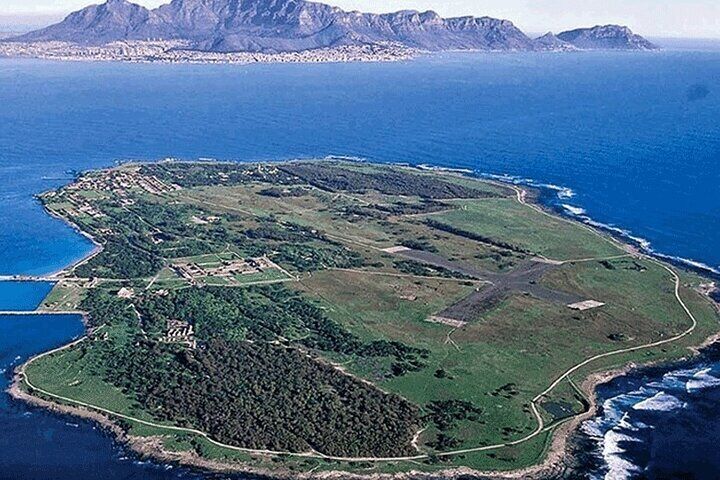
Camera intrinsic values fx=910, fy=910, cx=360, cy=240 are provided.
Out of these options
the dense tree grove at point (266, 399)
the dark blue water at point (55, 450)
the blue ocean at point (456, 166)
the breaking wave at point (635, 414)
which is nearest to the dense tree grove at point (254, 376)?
the dense tree grove at point (266, 399)

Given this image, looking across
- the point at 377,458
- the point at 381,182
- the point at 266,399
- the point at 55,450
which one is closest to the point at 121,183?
the point at 381,182

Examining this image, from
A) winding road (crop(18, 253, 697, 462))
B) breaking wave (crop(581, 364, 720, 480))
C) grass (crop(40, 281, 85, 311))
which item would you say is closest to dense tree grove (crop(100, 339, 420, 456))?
winding road (crop(18, 253, 697, 462))

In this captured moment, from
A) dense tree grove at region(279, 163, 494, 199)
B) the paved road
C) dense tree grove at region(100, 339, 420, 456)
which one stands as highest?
dense tree grove at region(279, 163, 494, 199)

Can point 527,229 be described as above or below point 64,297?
above

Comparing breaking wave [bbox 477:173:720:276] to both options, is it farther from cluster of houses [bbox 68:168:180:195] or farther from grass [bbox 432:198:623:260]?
cluster of houses [bbox 68:168:180:195]

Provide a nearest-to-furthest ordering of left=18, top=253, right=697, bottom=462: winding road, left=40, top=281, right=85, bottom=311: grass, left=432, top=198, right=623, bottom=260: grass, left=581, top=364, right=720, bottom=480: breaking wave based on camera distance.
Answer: left=18, top=253, right=697, bottom=462: winding road < left=581, top=364, right=720, bottom=480: breaking wave < left=40, top=281, right=85, bottom=311: grass < left=432, top=198, right=623, bottom=260: grass

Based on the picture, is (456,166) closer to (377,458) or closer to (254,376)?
(254,376)

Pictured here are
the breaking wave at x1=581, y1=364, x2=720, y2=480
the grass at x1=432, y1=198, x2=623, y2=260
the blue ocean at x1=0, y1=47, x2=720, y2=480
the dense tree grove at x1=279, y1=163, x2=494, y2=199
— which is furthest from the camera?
the dense tree grove at x1=279, y1=163, x2=494, y2=199

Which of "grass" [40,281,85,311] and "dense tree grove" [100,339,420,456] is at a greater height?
"grass" [40,281,85,311]
